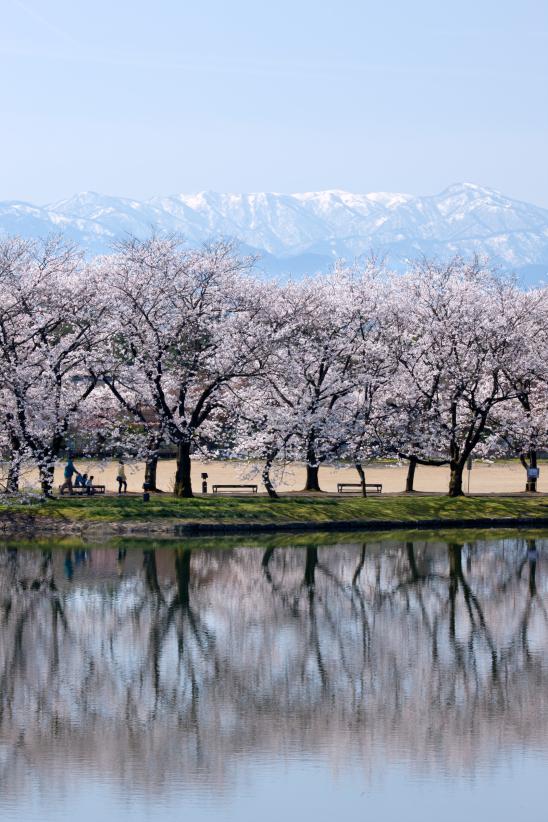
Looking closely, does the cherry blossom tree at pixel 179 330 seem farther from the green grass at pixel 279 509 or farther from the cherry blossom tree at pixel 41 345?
the green grass at pixel 279 509

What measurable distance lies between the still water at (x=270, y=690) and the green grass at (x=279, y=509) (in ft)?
20.6

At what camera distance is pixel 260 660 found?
23.1 m

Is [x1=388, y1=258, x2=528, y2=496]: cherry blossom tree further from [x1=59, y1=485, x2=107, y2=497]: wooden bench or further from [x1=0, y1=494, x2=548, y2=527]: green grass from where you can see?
[x1=59, y1=485, x2=107, y2=497]: wooden bench

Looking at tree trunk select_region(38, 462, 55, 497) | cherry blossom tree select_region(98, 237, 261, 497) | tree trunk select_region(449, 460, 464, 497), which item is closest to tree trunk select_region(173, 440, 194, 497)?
cherry blossom tree select_region(98, 237, 261, 497)

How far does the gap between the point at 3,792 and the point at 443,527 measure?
31042 millimetres

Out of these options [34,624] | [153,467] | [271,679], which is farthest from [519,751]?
[153,467]

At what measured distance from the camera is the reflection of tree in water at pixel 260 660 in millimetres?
17953

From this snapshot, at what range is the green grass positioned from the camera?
4206 centimetres

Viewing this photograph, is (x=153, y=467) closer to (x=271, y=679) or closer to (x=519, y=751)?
(x=271, y=679)

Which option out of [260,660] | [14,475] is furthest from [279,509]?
[260,660]

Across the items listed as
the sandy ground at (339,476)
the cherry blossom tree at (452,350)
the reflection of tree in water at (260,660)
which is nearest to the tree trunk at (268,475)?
the sandy ground at (339,476)

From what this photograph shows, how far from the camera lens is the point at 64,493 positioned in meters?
47.9

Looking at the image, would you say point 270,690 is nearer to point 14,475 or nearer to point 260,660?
point 260,660

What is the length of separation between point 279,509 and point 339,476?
86.8 feet
